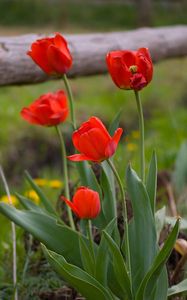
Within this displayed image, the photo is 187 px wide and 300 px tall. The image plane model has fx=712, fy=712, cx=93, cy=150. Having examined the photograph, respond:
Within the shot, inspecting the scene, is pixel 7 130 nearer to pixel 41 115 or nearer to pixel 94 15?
pixel 41 115

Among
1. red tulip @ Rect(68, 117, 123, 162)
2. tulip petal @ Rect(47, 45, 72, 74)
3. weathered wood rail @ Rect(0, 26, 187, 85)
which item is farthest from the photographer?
weathered wood rail @ Rect(0, 26, 187, 85)

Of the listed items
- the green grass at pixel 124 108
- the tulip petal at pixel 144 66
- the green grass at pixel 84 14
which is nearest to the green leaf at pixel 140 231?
the tulip petal at pixel 144 66

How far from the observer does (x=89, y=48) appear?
10.2ft

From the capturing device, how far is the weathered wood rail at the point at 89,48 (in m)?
2.43

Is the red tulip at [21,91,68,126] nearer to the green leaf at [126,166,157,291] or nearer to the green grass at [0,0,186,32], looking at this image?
the green leaf at [126,166,157,291]

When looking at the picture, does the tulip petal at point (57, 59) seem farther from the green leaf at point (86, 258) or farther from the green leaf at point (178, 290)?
the green leaf at point (178, 290)

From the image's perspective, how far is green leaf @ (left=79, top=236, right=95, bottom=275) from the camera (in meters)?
1.54

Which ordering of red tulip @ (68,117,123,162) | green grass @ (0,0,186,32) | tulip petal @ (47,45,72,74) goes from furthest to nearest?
green grass @ (0,0,186,32) → tulip petal @ (47,45,72,74) → red tulip @ (68,117,123,162)

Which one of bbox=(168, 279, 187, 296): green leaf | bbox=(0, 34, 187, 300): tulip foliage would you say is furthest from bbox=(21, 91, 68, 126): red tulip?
bbox=(168, 279, 187, 296): green leaf

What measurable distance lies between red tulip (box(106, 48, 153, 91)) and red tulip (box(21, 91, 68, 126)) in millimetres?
301

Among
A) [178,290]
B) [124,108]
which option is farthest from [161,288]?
[124,108]

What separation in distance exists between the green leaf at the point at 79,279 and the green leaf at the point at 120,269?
38 millimetres

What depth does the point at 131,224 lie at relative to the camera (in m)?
1.70

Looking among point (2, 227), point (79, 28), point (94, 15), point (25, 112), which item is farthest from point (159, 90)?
point (94, 15)
